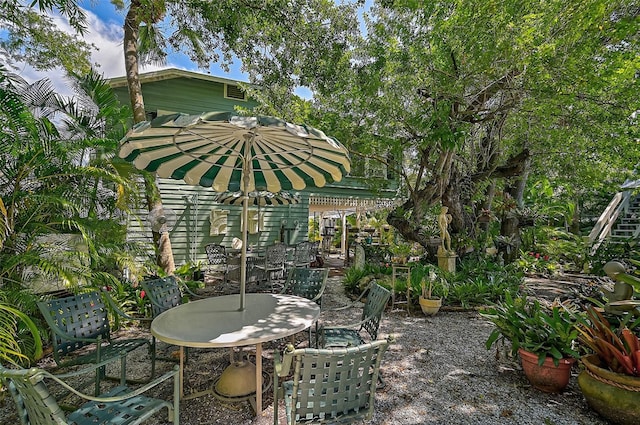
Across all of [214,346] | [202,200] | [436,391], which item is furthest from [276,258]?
[214,346]

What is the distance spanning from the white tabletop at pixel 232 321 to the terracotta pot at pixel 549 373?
2385 mm

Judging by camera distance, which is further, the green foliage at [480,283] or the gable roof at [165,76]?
the gable roof at [165,76]

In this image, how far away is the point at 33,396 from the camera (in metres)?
1.64

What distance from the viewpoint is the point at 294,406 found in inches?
77.7

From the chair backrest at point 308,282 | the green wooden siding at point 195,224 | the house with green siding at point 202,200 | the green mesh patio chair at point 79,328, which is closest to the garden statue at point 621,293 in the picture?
the chair backrest at point 308,282

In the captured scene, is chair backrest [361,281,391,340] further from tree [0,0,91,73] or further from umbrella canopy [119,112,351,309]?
tree [0,0,91,73]

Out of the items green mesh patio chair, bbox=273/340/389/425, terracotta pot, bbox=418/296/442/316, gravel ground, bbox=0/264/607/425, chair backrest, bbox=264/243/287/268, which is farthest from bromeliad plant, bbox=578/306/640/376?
chair backrest, bbox=264/243/287/268

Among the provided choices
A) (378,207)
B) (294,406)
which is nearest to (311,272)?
(294,406)

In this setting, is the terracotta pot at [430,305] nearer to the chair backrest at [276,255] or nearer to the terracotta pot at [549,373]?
the terracotta pot at [549,373]

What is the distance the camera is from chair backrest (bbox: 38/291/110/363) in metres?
2.80

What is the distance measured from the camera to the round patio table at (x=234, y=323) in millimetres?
2523

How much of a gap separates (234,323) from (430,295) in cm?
445

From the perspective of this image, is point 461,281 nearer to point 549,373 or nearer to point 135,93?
point 549,373

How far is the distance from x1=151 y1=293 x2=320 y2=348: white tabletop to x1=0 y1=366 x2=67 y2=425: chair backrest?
83cm
